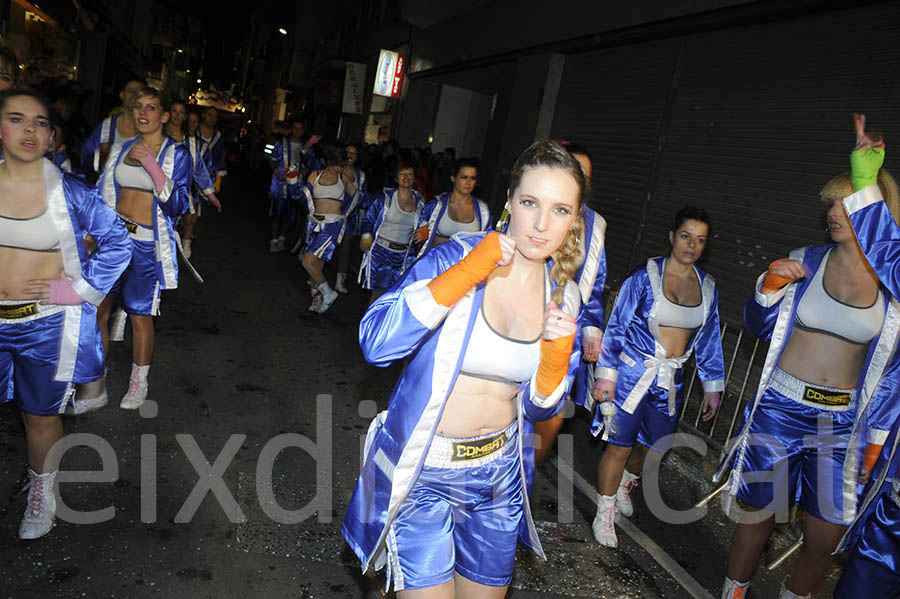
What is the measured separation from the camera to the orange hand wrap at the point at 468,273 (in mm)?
2049

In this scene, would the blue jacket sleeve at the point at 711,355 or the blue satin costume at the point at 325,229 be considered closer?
the blue jacket sleeve at the point at 711,355

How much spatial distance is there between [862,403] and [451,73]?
15.4 meters

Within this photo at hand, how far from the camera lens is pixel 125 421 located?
483 cm

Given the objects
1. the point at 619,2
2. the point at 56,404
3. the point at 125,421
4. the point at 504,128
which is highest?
the point at 619,2

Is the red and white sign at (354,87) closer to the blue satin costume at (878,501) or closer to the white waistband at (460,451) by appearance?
the blue satin costume at (878,501)

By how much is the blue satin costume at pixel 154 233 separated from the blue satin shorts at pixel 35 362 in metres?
1.64

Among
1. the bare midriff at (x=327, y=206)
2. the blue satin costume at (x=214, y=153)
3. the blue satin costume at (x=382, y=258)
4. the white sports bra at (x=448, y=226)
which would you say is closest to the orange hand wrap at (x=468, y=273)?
the white sports bra at (x=448, y=226)

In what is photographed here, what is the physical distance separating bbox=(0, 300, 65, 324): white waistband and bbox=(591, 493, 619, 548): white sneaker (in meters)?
3.43

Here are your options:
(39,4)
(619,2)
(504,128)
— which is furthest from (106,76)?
(619,2)

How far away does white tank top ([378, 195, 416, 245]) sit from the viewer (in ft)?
27.1

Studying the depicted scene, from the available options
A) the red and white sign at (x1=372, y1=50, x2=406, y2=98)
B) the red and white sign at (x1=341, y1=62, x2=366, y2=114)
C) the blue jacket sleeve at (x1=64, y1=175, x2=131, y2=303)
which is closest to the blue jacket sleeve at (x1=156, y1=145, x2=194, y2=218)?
the blue jacket sleeve at (x1=64, y1=175, x2=131, y2=303)

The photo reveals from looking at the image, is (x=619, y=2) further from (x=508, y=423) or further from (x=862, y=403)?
(x=508, y=423)

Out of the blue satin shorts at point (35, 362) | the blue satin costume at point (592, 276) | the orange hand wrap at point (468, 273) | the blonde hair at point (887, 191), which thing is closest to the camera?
the orange hand wrap at point (468, 273)

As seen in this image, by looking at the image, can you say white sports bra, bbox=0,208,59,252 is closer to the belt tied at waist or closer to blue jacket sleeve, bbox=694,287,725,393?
the belt tied at waist
